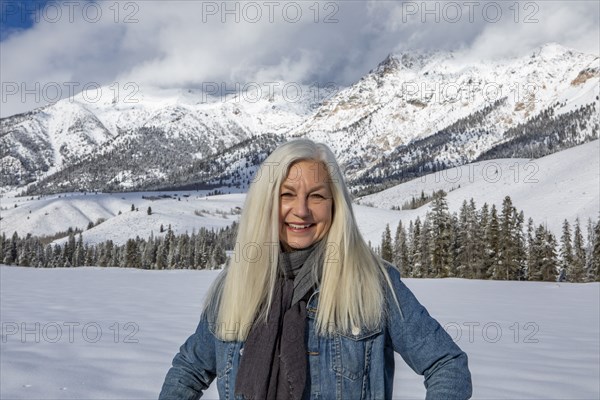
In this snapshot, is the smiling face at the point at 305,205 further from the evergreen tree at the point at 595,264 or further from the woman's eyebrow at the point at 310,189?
the evergreen tree at the point at 595,264

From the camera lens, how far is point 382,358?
2332 mm

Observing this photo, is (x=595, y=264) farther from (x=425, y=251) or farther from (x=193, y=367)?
(x=193, y=367)

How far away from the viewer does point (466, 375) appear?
222 centimetres

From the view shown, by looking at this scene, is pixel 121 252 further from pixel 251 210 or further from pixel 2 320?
pixel 251 210

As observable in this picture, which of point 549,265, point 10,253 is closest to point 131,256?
point 10,253

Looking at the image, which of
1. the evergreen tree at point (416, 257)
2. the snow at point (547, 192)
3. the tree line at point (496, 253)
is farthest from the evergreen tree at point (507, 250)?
the snow at point (547, 192)

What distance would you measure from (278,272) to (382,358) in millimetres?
738

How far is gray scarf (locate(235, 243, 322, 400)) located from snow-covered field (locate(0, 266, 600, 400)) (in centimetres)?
353

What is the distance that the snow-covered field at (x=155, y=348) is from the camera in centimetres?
563

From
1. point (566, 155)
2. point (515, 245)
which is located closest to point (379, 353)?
point (515, 245)

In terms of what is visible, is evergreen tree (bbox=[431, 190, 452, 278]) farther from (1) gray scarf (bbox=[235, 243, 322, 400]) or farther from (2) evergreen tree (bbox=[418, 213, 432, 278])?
(1) gray scarf (bbox=[235, 243, 322, 400])

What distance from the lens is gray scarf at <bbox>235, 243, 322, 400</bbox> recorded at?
2.30 m

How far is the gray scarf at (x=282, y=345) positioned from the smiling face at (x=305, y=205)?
98 millimetres

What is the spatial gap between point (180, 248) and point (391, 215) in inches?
2246
